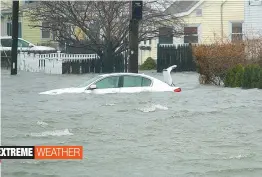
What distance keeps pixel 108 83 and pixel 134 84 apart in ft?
2.40

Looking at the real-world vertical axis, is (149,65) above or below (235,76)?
above

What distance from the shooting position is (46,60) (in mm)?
33656

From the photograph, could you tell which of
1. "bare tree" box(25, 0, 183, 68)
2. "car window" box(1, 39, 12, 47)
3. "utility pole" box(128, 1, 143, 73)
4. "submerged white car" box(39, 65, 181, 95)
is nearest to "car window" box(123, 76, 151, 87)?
"submerged white car" box(39, 65, 181, 95)

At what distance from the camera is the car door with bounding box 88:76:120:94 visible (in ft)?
59.2

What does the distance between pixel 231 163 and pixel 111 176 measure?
2.17 metres

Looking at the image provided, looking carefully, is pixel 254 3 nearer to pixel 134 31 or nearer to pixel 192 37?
pixel 192 37

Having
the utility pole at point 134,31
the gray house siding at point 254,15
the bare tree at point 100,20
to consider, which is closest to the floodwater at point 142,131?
the utility pole at point 134,31

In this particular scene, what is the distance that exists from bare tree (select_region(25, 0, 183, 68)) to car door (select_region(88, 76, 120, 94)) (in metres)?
13.4

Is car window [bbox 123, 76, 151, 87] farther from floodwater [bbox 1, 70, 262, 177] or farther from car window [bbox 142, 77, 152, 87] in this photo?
floodwater [bbox 1, 70, 262, 177]

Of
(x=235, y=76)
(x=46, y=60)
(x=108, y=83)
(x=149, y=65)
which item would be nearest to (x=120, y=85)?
(x=108, y=83)

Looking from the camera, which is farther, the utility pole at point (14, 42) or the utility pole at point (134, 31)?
the utility pole at point (14, 42)

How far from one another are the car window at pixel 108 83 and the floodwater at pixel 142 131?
1.12ft

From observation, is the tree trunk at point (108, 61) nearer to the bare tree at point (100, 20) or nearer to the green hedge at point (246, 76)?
the bare tree at point (100, 20)

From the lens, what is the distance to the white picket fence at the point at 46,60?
32750 millimetres
